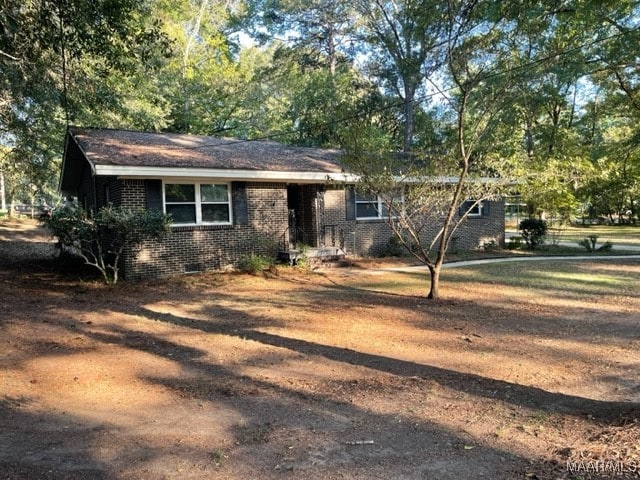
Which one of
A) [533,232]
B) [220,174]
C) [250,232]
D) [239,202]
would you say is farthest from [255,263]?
[533,232]

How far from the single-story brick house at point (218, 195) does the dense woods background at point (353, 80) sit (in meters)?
1.56

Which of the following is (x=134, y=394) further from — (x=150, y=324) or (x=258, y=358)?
(x=150, y=324)

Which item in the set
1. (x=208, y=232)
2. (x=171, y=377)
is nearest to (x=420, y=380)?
(x=171, y=377)

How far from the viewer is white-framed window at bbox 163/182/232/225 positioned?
12.8 meters

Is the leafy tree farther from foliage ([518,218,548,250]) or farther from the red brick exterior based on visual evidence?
foliage ([518,218,548,250])

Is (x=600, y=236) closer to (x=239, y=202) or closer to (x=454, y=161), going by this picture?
(x=454, y=161)

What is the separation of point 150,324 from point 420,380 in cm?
456

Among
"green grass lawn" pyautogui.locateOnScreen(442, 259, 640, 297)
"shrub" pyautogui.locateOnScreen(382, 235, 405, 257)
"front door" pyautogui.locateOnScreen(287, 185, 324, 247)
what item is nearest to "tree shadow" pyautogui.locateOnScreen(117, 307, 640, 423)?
"green grass lawn" pyautogui.locateOnScreen(442, 259, 640, 297)

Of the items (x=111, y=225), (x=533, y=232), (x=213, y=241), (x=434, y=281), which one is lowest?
(x=434, y=281)

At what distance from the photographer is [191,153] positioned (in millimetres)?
13961

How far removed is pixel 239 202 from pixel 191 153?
79.0 inches

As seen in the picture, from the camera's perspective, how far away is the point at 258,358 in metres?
6.07

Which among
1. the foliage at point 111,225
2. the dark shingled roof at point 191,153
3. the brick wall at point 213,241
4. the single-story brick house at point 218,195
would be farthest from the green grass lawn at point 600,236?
the foliage at point 111,225

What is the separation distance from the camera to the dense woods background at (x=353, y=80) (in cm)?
900
